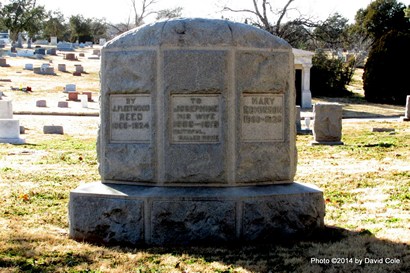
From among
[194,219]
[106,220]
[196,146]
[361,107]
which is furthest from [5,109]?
[361,107]

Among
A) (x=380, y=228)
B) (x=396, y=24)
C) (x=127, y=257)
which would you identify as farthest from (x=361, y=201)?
(x=396, y=24)

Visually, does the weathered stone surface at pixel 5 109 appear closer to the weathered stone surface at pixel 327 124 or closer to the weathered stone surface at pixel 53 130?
the weathered stone surface at pixel 53 130

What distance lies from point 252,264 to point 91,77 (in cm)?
4001

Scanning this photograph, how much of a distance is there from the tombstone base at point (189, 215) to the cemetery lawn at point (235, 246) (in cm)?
18

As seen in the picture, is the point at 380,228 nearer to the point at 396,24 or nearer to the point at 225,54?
the point at 225,54

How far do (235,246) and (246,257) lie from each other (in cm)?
43

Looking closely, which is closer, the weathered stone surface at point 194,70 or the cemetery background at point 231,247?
the cemetery background at point 231,247

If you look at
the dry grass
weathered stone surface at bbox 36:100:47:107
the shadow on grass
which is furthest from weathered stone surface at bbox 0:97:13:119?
the dry grass

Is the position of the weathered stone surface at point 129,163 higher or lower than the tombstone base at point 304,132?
higher

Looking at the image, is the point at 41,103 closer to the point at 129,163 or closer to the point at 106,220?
the point at 129,163

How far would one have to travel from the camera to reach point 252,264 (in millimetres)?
5312

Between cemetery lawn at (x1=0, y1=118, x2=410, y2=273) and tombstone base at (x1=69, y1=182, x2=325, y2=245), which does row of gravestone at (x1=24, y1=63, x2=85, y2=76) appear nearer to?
cemetery lawn at (x1=0, y1=118, x2=410, y2=273)

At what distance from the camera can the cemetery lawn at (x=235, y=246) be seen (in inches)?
208

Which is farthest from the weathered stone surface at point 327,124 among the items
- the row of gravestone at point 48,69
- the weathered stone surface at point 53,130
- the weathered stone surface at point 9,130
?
the row of gravestone at point 48,69
